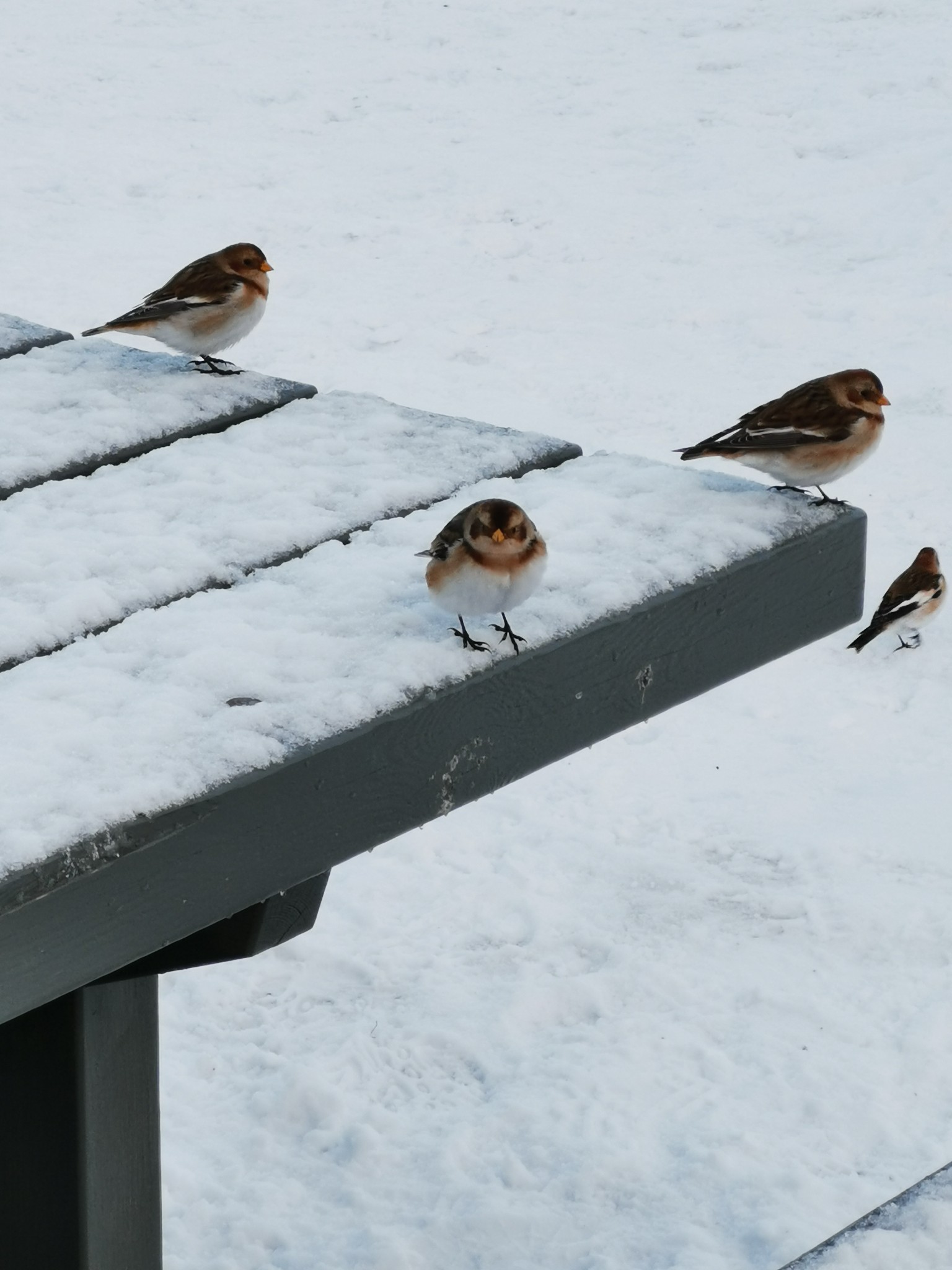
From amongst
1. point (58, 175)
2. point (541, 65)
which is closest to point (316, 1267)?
point (58, 175)

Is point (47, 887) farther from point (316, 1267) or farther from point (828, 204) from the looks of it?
point (828, 204)

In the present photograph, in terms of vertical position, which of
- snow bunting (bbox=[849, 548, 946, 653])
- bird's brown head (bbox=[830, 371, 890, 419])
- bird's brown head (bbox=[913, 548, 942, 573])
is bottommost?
snow bunting (bbox=[849, 548, 946, 653])

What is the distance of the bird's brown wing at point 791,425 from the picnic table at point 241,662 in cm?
39

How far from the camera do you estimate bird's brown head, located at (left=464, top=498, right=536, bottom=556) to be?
93.1 inches

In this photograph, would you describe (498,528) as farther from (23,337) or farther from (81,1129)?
(23,337)

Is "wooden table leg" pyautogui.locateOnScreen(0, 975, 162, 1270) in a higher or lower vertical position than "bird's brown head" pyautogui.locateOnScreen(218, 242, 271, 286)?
lower

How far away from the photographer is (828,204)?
1157cm

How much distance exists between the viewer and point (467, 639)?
7.66 feet

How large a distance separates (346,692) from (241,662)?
0.16 m

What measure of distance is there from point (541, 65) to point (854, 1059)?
10961 mm

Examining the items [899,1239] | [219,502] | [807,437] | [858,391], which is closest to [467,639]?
[219,502]

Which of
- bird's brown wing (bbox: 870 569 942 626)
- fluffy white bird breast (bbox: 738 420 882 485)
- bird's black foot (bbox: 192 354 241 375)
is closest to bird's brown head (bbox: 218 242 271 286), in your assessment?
bird's black foot (bbox: 192 354 241 375)

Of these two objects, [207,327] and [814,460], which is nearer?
[814,460]

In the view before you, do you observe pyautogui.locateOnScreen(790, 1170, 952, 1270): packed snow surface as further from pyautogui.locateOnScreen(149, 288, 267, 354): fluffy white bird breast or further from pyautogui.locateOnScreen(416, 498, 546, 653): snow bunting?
pyautogui.locateOnScreen(149, 288, 267, 354): fluffy white bird breast
